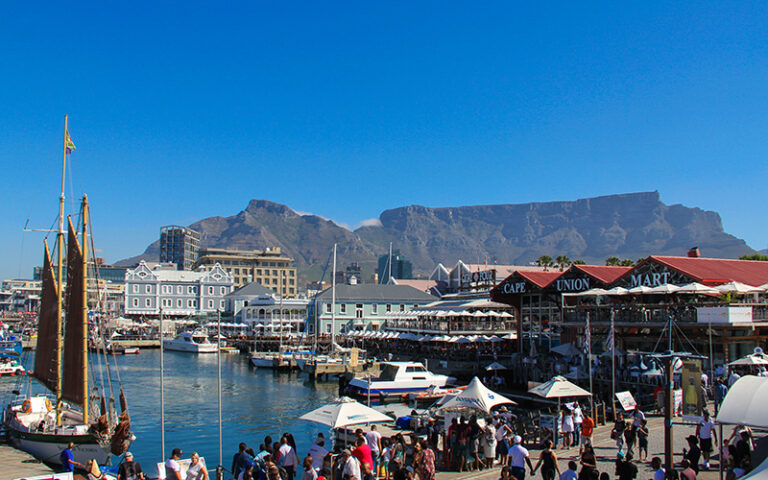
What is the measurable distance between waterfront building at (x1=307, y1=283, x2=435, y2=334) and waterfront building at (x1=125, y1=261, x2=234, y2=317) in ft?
129

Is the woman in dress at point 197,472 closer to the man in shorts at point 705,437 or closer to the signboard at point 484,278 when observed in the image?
the man in shorts at point 705,437

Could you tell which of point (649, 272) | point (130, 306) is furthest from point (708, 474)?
point (130, 306)

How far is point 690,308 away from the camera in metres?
39.1

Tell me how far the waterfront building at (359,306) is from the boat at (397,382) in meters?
47.2

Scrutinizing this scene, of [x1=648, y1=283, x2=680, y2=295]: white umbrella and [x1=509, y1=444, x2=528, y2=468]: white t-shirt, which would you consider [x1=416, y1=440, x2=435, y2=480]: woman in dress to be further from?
[x1=648, y1=283, x2=680, y2=295]: white umbrella

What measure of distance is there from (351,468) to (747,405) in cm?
921

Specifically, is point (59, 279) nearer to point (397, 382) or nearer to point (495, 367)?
point (397, 382)

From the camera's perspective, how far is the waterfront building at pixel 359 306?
98.3 m

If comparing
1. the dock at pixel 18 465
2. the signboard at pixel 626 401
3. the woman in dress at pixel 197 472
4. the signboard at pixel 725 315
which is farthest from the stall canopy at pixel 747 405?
the signboard at pixel 725 315

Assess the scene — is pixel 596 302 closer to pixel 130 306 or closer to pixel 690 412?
pixel 690 412

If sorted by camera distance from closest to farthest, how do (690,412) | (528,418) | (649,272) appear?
(690,412), (528,418), (649,272)

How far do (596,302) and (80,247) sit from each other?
37.2m

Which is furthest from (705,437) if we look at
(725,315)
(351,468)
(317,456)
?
(725,315)

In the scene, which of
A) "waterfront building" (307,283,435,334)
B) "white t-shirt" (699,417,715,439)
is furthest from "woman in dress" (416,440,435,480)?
"waterfront building" (307,283,435,334)
